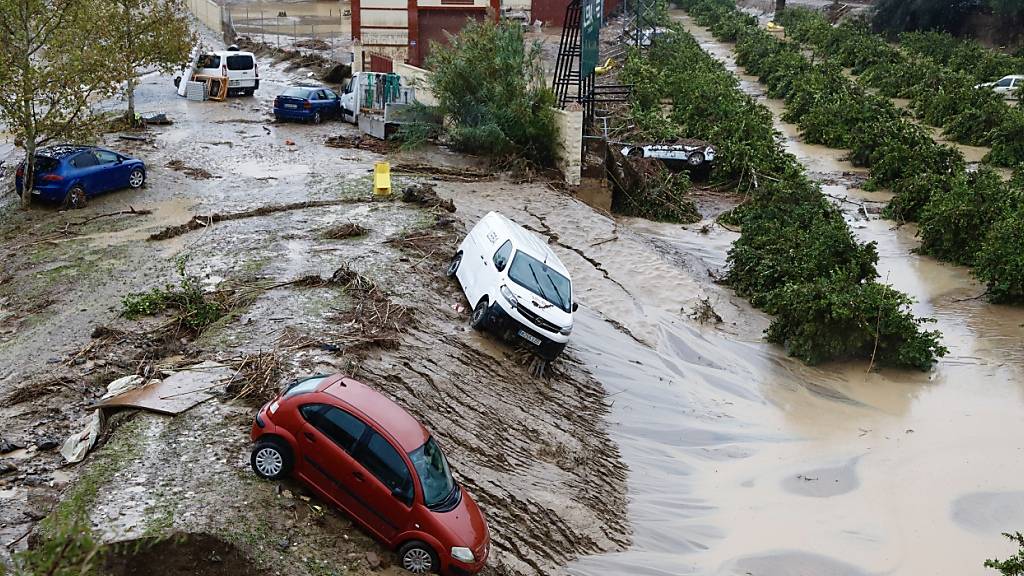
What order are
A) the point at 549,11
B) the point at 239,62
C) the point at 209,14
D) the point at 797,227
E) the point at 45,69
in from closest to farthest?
the point at 45,69 → the point at 797,227 → the point at 239,62 → the point at 549,11 → the point at 209,14

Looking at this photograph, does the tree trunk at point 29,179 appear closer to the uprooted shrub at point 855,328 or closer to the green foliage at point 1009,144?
the uprooted shrub at point 855,328

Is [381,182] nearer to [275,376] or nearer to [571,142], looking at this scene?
[571,142]

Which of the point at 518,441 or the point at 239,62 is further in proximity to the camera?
the point at 239,62

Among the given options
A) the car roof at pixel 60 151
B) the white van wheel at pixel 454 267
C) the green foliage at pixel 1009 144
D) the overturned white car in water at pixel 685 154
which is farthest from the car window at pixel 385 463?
the green foliage at pixel 1009 144

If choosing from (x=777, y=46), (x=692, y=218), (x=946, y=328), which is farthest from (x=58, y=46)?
(x=777, y=46)

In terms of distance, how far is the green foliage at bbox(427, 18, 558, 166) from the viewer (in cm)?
2627

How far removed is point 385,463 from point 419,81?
2296 centimetres

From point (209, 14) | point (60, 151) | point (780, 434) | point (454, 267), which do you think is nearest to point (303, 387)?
point (454, 267)

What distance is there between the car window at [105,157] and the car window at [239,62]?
613 inches

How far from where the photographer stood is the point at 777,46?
61625mm

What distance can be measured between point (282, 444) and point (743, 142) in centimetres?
2656

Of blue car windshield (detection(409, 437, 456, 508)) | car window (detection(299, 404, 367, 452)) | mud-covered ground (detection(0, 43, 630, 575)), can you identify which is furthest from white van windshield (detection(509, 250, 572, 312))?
car window (detection(299, 404, 367, 452))

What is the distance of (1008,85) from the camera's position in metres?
44.6

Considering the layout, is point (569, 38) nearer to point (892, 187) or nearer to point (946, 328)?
point (892, 187)
